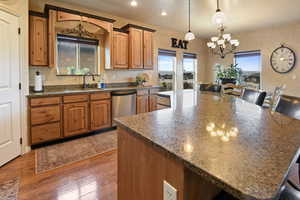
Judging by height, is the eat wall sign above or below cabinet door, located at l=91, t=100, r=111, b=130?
above

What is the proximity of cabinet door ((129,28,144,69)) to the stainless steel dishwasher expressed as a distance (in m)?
0.76

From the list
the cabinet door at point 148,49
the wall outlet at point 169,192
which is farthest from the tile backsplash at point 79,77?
the wall outlet at point 169,192

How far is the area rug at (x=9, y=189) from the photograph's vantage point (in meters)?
1.87

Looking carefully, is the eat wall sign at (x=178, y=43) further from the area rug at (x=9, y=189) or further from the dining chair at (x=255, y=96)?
the area rug at (x=9, y=189)

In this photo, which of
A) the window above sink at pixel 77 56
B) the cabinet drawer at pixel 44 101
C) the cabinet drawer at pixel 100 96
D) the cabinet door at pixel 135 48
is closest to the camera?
the cabinet drawer at pixel 44 101

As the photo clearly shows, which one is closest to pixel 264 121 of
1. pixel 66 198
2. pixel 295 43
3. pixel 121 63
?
pixel 66 198

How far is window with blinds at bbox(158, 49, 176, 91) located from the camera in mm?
5641

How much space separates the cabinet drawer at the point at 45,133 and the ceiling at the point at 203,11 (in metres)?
2.54

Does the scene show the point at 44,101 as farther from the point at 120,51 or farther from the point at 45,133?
the point at 120,51

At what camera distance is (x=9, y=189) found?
6.56 ft

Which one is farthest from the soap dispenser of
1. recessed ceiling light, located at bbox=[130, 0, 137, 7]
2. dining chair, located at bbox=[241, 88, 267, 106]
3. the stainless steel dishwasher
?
dining chair, located at bbox=[241, 88, 267, 106]

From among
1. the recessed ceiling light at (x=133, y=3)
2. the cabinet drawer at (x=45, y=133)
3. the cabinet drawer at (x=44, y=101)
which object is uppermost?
the recessed ceiling light at (x=133, y=3)

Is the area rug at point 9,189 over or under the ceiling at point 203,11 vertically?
under

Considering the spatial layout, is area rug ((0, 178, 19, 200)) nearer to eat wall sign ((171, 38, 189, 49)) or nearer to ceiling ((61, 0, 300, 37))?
ceiling ((61, 0, 300, 37))
